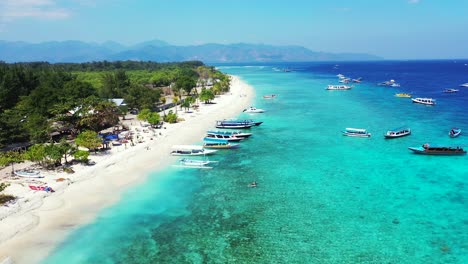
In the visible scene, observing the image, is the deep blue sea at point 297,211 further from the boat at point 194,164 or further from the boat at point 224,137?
the boat at point 224,137

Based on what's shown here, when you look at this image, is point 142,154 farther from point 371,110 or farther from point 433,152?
point 371,110

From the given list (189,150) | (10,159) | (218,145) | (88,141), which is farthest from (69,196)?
(218,145)

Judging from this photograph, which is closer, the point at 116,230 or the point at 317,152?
the point at 116,230

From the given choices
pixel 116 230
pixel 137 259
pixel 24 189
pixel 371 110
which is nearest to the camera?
pixel 137 259

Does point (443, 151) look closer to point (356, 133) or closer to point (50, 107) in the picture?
point (356, 133)

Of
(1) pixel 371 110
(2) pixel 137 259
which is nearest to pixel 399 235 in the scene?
(2) pixel 137 259

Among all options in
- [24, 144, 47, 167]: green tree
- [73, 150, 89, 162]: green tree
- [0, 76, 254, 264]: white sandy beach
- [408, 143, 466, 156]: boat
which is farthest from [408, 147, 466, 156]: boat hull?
[24, 144, 47, 167]: green tree
